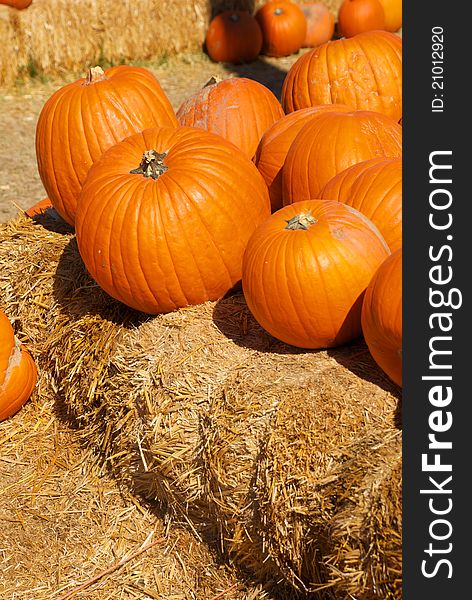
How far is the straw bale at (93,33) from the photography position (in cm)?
878

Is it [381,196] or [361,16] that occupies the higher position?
[381,196]

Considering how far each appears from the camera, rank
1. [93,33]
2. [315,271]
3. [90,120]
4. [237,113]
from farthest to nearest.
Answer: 1. [93,33]
2. [237,113]
3. [90,120]
4. [315,271]

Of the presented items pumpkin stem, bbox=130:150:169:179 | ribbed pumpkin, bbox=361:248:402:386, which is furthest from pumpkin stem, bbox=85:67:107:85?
ribbed pumpkin, bbox=361:248:402:386

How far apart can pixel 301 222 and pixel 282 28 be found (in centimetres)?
794

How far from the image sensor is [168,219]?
3242 mm

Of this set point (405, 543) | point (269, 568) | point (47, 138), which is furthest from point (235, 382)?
point (47, 138)

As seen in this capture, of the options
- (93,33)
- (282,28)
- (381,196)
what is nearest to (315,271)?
(381,196)

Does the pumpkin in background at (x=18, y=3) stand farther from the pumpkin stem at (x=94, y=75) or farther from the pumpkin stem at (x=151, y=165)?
the pumpkin stem at (x=151, y=165)

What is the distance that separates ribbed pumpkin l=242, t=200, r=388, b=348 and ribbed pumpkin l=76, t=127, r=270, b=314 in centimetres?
36

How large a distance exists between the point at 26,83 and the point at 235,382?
6.97m

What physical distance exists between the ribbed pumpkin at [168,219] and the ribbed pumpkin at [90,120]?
0.38 m

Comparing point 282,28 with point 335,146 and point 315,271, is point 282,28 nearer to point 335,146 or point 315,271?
point 335,146

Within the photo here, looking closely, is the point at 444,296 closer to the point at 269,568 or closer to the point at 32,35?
the point at 269,568

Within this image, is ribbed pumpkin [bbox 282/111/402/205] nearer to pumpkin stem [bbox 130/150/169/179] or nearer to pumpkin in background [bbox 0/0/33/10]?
pumpkin stem [bbox 130/150/169/179]
